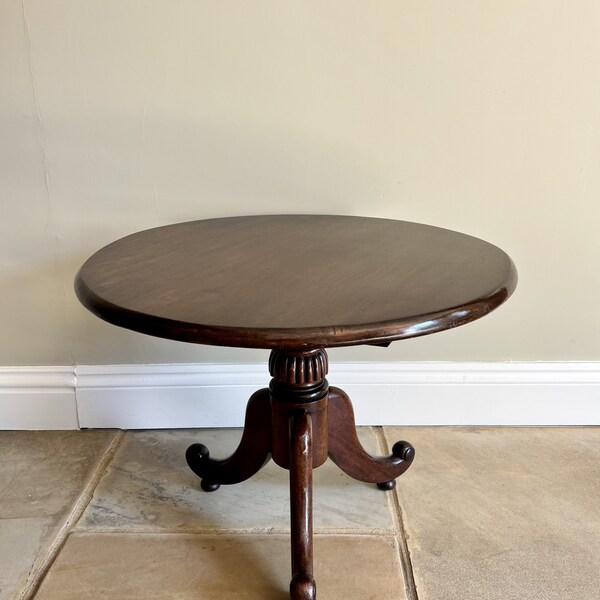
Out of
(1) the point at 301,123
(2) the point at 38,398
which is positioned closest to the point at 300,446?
(1) the point at 301,123

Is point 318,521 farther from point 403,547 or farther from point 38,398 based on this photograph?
point 38,398

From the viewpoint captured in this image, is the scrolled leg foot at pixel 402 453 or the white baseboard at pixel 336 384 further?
the white baseboard at pixel 336 384

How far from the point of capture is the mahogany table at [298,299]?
29.9 inches

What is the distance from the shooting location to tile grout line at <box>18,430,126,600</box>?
1.10m

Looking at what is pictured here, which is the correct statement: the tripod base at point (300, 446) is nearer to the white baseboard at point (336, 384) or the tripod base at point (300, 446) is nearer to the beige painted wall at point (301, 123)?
the white baseboard at point (336, 384)

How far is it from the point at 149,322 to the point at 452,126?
0.88m

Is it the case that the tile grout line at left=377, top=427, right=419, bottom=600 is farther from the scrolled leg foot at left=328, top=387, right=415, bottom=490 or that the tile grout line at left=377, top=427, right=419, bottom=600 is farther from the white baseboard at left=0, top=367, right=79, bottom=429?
the white baseboard at left=0, top=367, right=79, bottom=429

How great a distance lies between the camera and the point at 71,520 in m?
1.27

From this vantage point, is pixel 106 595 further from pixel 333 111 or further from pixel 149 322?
pixel 333 111

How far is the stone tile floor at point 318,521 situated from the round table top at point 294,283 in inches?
21.7

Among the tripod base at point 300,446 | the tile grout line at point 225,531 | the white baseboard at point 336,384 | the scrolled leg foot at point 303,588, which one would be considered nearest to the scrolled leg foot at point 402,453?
the tripod base at point 300,446

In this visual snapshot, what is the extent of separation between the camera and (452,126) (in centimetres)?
136

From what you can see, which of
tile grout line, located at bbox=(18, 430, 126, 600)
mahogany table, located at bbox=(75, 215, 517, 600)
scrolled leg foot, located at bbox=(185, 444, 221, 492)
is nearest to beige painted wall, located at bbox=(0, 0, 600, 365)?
mahogany table, located at bbox=(75, 215, 517, 600)

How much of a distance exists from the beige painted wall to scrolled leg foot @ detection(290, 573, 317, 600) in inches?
30.1
